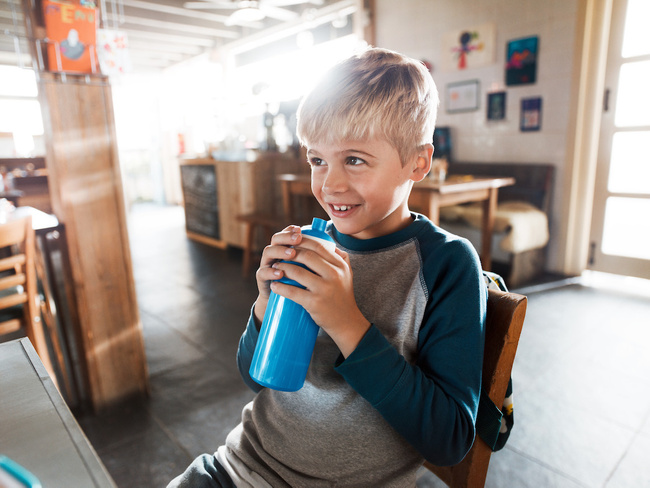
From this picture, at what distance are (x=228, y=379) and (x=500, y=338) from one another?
1.66 m

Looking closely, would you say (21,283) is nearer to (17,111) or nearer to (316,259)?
(316,259)

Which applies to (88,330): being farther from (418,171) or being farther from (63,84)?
(418,171)

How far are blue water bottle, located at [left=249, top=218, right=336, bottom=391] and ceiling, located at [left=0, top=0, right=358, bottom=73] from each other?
4712 millimetres

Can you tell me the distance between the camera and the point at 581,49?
3182 millimetres

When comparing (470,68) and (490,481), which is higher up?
(470,68)

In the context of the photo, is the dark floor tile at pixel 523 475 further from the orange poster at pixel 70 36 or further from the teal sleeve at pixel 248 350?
the orange poster at pixel 70 36

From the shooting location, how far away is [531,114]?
11.6 ft

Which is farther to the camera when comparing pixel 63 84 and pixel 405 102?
pixel 63 84

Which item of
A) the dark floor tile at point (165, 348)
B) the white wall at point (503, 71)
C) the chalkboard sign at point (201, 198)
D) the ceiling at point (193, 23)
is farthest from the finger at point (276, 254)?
the ceiling at point (193, 23)

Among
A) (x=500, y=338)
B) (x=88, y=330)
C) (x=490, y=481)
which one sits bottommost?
(x=490, y=481)

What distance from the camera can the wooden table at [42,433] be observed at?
0.42 meters

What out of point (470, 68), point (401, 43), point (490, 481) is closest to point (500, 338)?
point (490, 481)

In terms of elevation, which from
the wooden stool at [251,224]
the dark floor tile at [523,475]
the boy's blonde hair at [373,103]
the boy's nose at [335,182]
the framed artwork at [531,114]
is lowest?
the dark floor tile at [523,475]

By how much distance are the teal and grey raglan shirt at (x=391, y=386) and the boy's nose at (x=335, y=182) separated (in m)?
0.13
